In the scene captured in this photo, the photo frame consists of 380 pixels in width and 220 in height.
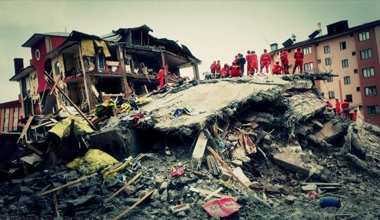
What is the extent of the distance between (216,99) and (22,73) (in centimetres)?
2768

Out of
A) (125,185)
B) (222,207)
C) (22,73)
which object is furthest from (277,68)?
(22,73)

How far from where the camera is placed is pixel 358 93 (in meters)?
32.2

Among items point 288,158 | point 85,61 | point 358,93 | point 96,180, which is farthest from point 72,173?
point 358,93

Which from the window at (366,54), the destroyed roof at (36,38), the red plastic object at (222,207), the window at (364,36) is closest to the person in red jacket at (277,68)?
the red plastic object at (222,207)

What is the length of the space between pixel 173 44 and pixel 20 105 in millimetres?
22413

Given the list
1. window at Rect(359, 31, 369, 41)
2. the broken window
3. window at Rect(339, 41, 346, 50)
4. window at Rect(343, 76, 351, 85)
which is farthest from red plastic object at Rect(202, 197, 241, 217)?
window at Rect(339, 41, 346, 50)

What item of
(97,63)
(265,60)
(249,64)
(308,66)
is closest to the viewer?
(265,60)

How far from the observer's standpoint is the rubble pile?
6633 millimetres

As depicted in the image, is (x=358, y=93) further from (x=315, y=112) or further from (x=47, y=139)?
(x=47, y=139)

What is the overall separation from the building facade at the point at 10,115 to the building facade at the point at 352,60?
3472 cm

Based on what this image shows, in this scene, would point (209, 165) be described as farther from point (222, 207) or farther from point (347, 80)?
point (347, 80)

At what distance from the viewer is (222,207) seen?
238 inches

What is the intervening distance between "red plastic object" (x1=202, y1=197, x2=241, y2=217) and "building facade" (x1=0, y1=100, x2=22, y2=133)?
113 feet

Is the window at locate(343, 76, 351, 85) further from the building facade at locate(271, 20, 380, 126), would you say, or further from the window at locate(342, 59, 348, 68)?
the window at locate(342, 59, 348, 68)
